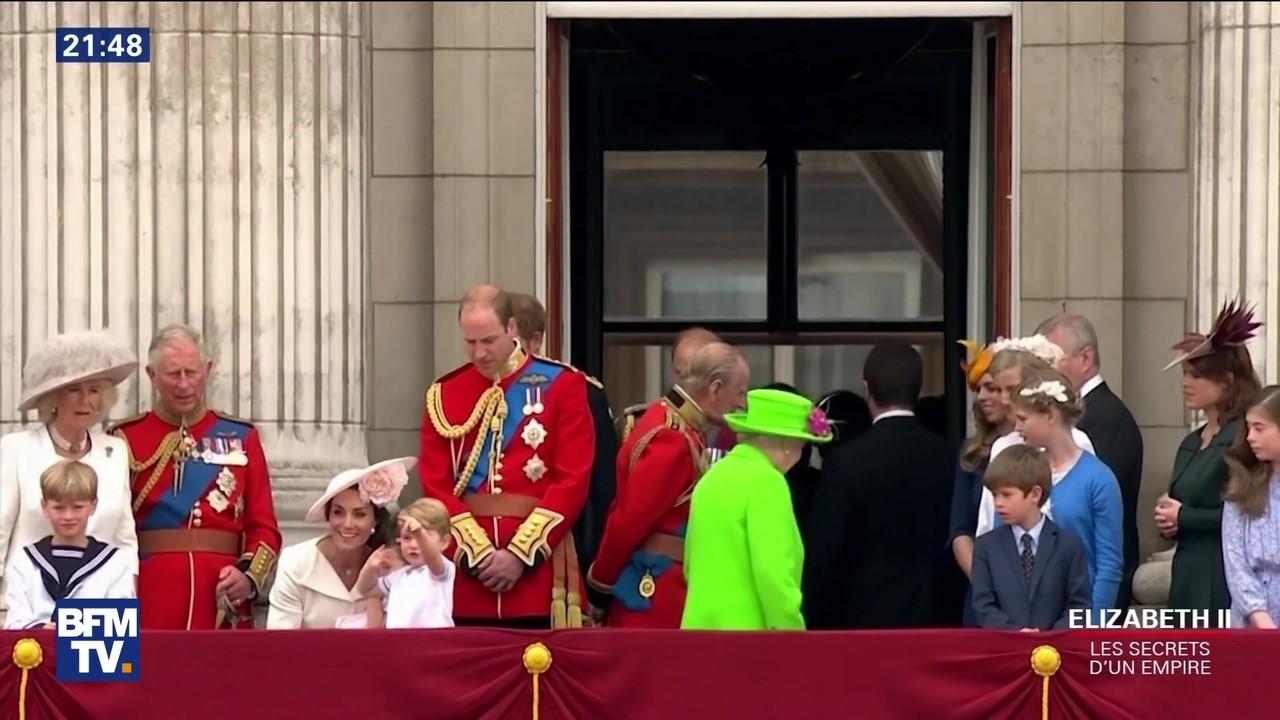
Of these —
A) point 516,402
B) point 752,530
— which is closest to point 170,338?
point 516,402

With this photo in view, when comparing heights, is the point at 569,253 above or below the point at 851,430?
above

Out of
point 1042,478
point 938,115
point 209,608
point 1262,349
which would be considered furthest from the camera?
point 938,115

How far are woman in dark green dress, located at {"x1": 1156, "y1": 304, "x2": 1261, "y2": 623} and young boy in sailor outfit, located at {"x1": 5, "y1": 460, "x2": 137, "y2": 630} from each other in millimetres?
3790

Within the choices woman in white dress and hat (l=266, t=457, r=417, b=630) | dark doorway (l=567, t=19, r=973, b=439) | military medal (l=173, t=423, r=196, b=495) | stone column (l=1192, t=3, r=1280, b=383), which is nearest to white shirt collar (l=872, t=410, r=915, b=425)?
woman in white dress and hat (l=266, t=457, r=417, b=630)

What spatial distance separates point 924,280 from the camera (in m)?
15.4

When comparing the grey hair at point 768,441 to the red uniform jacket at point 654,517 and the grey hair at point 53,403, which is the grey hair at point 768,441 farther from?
the grey hair at point 53,403

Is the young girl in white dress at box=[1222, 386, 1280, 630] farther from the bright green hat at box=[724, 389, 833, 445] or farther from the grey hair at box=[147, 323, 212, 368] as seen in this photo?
the grey hair at box=[147, 323, 212, 368]

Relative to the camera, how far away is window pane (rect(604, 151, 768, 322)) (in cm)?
1533

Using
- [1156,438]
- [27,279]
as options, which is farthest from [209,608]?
[1156,438]

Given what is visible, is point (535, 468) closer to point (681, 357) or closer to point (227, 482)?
point (681, 357)

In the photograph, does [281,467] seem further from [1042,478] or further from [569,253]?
[1042,478]

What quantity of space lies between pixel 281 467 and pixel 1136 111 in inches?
163

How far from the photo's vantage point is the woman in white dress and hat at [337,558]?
9961 mm

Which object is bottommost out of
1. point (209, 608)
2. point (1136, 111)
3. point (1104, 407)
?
point (209, 608)
